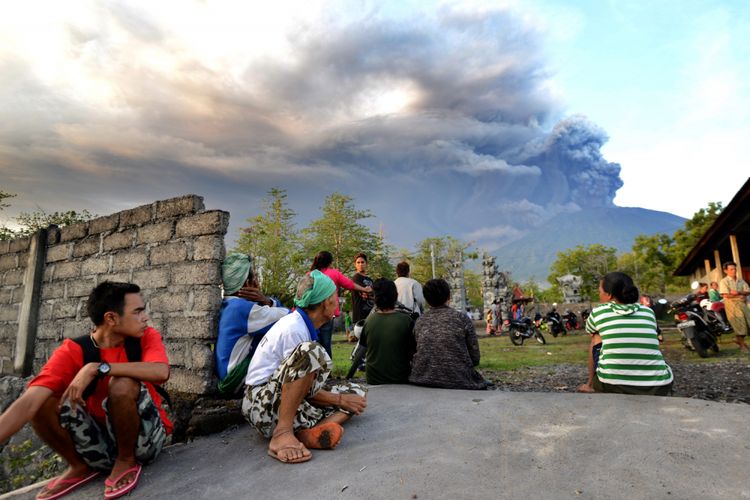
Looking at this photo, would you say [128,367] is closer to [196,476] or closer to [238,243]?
[196,476]

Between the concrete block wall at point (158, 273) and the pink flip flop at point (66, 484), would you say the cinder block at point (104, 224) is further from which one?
the pink flip flop at point (66, 484)

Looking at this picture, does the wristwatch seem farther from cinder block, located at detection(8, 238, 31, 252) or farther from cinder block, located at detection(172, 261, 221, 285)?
cinder block, located at detection(8, 238, 31, 252)

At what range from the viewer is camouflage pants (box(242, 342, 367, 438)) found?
2865mm

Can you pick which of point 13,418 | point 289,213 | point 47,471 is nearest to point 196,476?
point 13,418

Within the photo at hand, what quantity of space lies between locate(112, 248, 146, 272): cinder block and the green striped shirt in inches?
176

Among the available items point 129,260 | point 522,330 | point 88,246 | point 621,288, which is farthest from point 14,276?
point 522,330

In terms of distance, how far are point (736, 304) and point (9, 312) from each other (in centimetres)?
1189

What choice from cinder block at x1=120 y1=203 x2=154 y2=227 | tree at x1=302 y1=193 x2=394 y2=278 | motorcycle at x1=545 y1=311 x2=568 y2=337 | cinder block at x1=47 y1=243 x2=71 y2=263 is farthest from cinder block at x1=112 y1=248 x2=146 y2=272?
tree at x1=302 y1=193 x2=394 y2=278

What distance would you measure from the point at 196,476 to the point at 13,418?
109cm

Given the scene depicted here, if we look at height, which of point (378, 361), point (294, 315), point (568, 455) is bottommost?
point (568, 455)

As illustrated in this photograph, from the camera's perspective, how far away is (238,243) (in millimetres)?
23391

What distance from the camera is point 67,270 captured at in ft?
17.9

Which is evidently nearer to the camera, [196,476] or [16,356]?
[196,476]

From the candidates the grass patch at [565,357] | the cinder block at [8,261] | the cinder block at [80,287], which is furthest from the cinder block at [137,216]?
the grass patch at [565,357]
